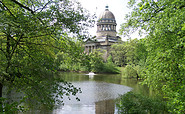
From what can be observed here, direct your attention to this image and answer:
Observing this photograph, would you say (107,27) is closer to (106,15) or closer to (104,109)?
(106,15)

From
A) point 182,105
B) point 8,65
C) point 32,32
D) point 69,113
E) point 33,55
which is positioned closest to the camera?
point 32,32

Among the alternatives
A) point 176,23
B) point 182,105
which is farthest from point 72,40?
point 182,105

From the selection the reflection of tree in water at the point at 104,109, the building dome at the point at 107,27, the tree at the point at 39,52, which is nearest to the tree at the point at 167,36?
the tree at the point at 39,52

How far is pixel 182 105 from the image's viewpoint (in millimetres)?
5086

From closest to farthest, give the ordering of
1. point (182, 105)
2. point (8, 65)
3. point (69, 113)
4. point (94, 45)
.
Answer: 1. point (8, 65)
2. point (182, 105)
3. point (69, 113)
4. point (94, 45)

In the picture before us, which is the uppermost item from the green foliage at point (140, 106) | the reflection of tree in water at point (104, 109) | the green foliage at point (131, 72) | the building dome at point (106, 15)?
the building dome at point (106, 15)

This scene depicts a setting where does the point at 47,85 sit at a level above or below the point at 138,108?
above

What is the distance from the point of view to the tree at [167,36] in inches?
202

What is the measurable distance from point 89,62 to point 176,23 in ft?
9.31

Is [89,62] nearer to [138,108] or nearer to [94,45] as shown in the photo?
[138,108]

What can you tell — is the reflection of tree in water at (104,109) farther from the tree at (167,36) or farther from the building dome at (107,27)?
the building dome at (107,27)

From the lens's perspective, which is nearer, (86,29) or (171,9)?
(86,29)

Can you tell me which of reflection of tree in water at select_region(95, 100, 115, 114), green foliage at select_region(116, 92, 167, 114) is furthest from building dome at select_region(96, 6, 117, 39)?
green foliage at select_region(116, 92, 167, 114)

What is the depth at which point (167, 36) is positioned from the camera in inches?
236
